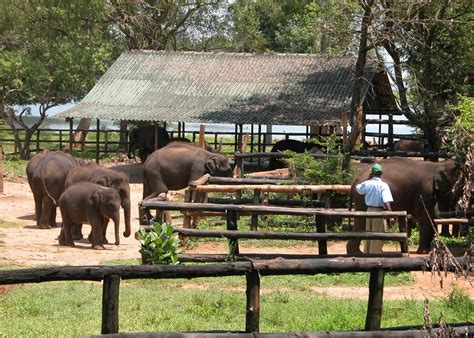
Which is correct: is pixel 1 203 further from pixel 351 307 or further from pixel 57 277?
pixel 57 277

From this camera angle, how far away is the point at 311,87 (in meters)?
36.5

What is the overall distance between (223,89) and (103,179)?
53.8 feet

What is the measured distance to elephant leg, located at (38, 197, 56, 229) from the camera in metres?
22.9

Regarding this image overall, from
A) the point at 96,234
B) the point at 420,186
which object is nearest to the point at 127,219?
the point at 96,234

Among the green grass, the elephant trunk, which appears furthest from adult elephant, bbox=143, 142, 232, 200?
the green grass

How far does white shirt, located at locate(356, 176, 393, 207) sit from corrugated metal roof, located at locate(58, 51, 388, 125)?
1670 centimetres

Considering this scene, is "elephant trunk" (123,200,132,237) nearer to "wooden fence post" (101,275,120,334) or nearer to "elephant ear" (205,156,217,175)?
"elephant ear" (205,156,217,175)

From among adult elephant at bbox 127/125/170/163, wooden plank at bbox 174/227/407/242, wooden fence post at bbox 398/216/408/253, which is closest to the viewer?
wooden plank at bbox 174/227/407/242

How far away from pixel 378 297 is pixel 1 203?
1884 centimetres

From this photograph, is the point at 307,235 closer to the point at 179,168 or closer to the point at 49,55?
the point at 179,168

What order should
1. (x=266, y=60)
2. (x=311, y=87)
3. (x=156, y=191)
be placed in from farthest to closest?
(x=266, y=60), (x=311, y=87), (x=156, y=191)

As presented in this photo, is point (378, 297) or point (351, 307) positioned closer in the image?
point (378, 297)

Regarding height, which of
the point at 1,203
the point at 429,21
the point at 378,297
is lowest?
the point at 1,203

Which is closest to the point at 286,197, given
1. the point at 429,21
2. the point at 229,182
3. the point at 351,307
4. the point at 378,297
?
the point at 229,182
